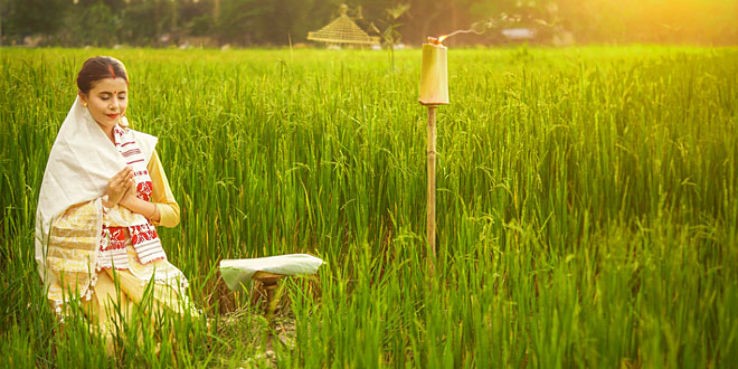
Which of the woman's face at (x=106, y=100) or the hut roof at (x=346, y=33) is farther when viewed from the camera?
the hut roof at (x=346, y=33)

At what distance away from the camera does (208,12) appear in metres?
27.7

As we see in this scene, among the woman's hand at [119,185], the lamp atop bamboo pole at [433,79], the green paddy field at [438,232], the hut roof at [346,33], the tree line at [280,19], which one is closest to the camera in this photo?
the green paddy field at [438,232]

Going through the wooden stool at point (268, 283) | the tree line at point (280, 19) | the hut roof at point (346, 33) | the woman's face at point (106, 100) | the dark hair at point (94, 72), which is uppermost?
the tree line at point (280, 19)

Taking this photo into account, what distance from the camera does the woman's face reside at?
2.25 metres

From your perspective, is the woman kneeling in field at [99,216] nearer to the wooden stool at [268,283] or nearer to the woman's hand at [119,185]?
the woman's hand at [119,185]

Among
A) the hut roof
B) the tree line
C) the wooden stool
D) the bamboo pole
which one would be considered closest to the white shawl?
the wooden stool

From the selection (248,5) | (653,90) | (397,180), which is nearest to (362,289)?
(397,180)

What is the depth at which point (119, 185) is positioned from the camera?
2236 mm

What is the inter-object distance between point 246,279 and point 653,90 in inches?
140

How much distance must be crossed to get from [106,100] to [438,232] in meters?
1.29

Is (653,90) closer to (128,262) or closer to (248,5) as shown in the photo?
(128,262)

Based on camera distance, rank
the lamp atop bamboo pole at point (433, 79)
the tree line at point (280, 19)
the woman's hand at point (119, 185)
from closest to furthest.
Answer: the woman's hand at point (119, 185)
the lamp atop bamboo pole at point (433, 79)
the tree line at point (280, 19)

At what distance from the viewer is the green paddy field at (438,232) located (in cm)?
203

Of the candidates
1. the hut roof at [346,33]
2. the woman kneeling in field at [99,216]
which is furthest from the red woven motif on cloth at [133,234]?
the hut roof at [346,33]
